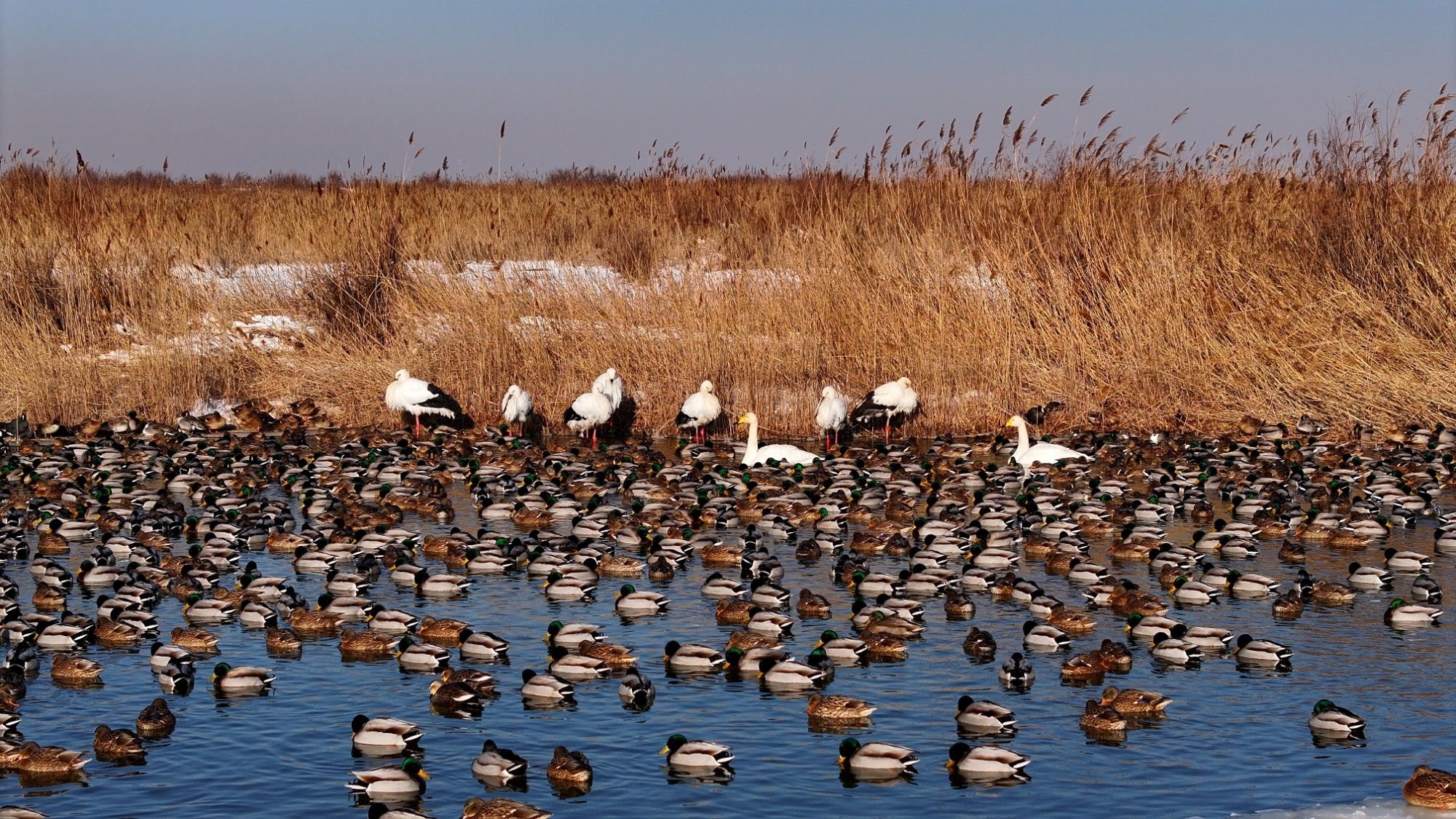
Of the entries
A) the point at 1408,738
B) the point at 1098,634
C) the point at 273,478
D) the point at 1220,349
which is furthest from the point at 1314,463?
the point at 273,478

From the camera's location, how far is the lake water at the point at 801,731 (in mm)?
10242

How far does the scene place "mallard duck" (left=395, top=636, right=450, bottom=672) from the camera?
43.8 feet

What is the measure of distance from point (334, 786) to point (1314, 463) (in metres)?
15.8

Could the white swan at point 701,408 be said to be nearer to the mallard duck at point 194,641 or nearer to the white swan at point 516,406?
the white swan at point 516,406

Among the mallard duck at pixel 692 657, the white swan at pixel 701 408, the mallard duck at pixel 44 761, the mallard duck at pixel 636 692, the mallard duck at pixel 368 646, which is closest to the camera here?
the mallard duck at pixel 44 761

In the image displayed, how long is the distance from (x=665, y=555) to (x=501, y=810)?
25.0 feet

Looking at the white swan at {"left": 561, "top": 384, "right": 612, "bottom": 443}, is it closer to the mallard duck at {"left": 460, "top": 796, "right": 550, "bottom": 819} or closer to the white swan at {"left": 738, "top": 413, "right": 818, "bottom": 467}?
the white swan at {"left": 738, "top": 413, "right": 818, "bottom": 467}

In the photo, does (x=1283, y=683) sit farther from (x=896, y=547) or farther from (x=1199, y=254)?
(x=1199, y=254)

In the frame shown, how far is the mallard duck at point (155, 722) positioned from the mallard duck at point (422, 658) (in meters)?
2.19

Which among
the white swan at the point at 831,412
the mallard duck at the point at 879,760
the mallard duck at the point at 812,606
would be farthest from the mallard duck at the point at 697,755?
the white swan at the point at 831,412

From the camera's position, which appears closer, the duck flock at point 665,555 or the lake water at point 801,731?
the lake water at point 801,731

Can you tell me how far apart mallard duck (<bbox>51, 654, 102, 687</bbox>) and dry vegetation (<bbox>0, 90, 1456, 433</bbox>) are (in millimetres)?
13582

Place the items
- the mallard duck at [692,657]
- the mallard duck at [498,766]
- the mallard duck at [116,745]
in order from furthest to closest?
the mallard duck at [692,657]
the mallard duck at [116,745]
the mallard duck at [498,766]

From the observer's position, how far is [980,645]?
13531mm
